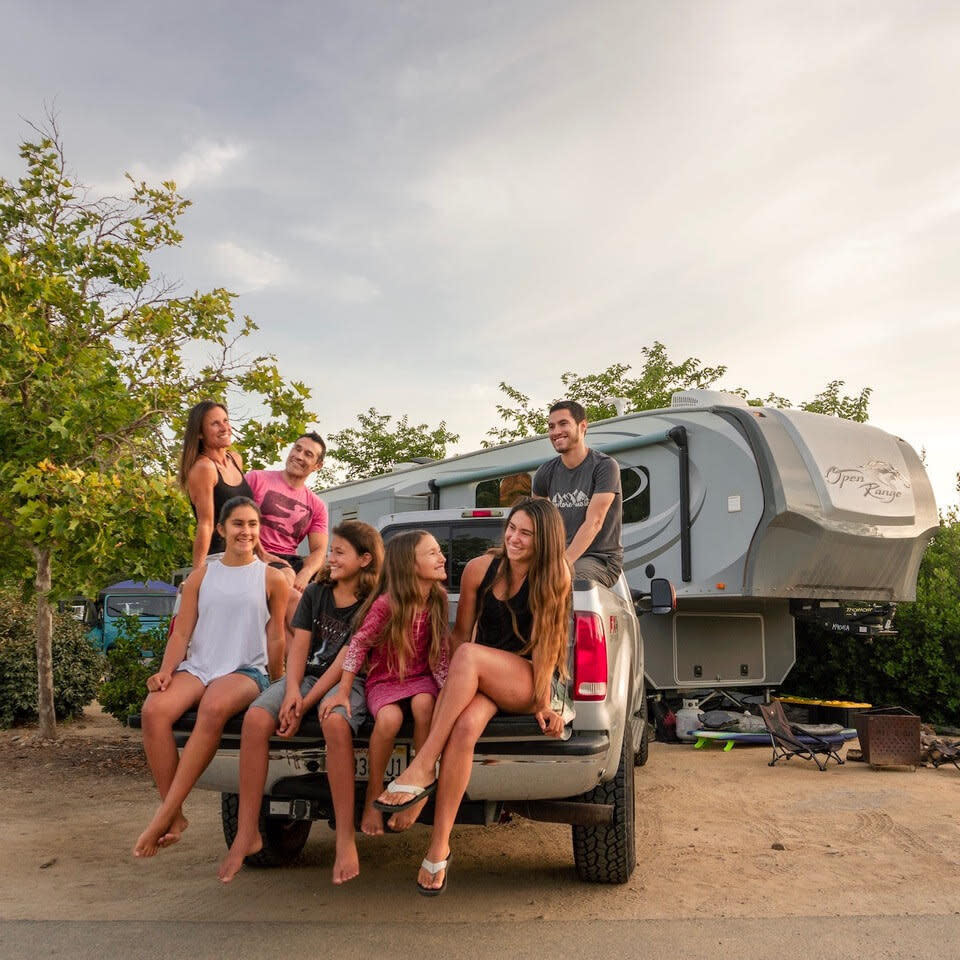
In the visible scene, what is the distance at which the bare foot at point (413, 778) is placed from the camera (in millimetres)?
3688

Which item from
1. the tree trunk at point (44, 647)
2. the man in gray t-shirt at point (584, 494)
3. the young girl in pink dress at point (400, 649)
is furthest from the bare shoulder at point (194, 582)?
the tree trunk at point (44, 647)

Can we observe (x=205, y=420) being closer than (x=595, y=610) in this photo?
No

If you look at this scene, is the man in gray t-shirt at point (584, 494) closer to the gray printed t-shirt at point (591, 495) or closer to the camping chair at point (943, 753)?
the gray printed t-shirt at point (591, 495)

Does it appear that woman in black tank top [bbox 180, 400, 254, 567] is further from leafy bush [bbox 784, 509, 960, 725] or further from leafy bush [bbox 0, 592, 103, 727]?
leafy bush [bbox 784, 509, 960, 725]

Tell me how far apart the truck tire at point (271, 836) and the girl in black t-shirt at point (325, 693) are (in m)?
0.71

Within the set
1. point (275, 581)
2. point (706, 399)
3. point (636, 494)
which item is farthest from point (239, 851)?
point (706, 399)

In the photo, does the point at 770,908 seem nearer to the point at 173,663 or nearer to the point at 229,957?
the point at 229,957

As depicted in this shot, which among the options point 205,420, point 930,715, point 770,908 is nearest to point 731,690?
point 930,715

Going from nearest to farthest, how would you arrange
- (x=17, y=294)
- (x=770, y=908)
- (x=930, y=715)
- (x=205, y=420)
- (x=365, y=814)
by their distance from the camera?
(x=365, y=814), (x=770, y=908), (x=205, y=420), (x=17, y=294), (x=930, y=715)

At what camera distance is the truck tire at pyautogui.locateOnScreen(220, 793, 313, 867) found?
16.1 feet

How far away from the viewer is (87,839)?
5.84m

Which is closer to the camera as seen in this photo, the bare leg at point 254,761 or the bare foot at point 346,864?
the bare foot at point 346,864

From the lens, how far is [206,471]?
5207 mm

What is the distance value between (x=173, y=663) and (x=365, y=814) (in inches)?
45.2
